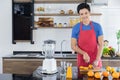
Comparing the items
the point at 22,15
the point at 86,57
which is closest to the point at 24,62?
the point at 22,15

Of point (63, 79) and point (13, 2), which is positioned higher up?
point (13, 2)

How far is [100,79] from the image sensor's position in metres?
2.31

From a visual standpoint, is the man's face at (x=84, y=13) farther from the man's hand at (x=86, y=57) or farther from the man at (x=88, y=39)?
the man's hand at (x=86, y=57)

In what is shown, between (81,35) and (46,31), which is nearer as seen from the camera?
(81,35)

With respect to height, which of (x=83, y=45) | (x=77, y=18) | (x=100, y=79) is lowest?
(x=100, y=79)

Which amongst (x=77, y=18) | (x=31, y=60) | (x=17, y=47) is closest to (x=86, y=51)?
(x=31, y=60)

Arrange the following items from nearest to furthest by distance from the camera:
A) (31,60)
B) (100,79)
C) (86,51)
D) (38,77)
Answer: (100,79)
(38,77)
(86,51)
(31,60)

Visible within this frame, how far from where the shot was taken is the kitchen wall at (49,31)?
5039 mm

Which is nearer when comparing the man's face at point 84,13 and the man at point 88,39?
the man's face at point 84,13

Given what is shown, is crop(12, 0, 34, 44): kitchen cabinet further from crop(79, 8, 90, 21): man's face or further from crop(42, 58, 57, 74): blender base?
crop(42, 58, 57, 74): blender base

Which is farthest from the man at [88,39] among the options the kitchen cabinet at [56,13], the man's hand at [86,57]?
the kitchen cabinet at [56,13]

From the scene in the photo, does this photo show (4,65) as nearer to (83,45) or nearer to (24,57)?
(24,57)

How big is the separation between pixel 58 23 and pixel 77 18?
41 centimetres

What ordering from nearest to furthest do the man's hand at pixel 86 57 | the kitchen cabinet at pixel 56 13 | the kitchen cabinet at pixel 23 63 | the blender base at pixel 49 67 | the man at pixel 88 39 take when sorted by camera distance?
the blender base at pixel 49 67 → the man's hand at pixel 86 57 → the man at pixel 88 39 → the kitchen cabinet at pixel 23 63 → the kitchen cabinet at pixel 56 13
